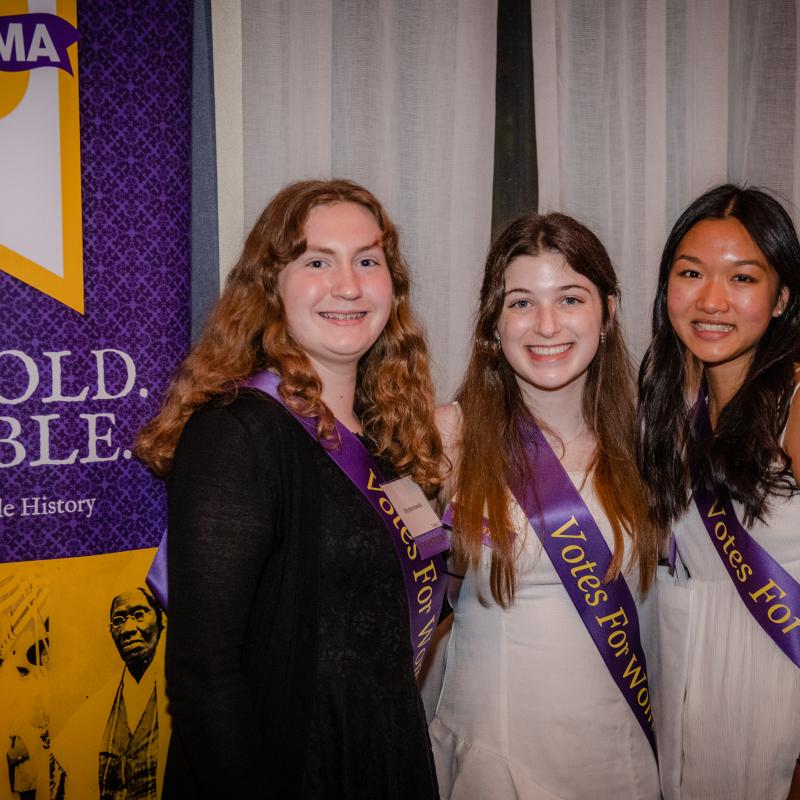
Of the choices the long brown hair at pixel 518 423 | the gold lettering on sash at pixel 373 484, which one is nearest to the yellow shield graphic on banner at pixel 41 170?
the gold lettering on sash at pixel 373 484

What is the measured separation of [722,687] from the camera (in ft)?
5.29

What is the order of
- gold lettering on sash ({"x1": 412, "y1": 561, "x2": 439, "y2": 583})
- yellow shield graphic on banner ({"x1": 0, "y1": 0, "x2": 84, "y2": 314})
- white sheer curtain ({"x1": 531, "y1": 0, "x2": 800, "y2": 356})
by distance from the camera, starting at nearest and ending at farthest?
gold lettering on sash ({"x1": 412, "y1": 561, "x2": 439, "y2": 583}) → yellow shield graphic on banner ({"x1": 0, "y1": 0, "x2": 84, "y2": 314}) → white sheer curtain ({"x1": 531, "y1": 0, "x2": 800, "y2": 356})

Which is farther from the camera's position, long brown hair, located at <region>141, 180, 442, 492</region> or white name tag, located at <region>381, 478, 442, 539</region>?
white name tag, located at <region>381, 478, 442, 539</region>

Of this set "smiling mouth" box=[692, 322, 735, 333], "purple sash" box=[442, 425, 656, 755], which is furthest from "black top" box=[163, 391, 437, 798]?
"smiling mouth" box=[692, 322, 735, 333]

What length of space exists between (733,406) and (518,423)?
1.51 ft

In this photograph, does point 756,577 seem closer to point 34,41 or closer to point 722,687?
point 722,687

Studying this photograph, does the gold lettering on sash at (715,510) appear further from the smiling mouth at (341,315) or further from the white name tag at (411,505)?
the smiling mouth at (341,315)

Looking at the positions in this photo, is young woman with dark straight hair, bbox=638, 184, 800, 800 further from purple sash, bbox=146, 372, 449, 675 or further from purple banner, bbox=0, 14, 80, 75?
purple banner, bbox=0, 14, 80, 75

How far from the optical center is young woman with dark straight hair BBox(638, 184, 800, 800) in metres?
1.58

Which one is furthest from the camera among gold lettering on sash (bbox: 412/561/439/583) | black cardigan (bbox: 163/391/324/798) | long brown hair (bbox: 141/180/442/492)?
gold lettering on sash (bbox: 412/561/439/583)

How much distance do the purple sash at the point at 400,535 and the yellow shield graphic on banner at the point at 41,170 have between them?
22.0 inches

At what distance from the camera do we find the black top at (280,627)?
1.07 meters

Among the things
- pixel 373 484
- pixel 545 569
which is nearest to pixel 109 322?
pixel 373 484

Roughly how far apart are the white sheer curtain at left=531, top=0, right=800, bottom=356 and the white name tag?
3.40 feet
